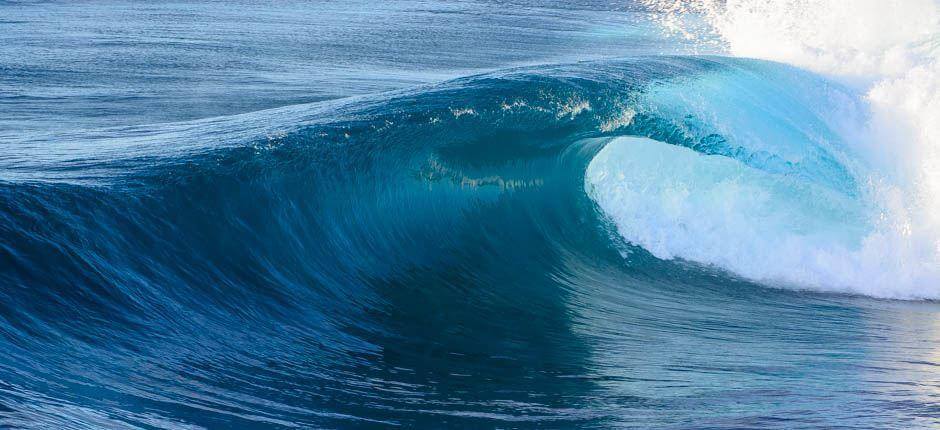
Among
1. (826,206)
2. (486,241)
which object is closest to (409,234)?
(486,241)

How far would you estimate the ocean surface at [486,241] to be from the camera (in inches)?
214

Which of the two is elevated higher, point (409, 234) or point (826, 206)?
point (826, 206)

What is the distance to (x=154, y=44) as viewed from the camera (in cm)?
2038

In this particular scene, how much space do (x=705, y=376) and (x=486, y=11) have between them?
86.4 ft

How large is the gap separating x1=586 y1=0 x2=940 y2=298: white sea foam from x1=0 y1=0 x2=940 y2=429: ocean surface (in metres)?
0.04

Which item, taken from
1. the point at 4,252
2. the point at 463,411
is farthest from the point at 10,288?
the point at 463,411

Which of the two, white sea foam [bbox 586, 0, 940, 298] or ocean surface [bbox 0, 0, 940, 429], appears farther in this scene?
white sea foam [bbox 586, 0, 940, 298]

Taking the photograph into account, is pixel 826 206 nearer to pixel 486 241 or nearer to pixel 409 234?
pixel 486 241

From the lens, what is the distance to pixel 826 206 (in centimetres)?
1138

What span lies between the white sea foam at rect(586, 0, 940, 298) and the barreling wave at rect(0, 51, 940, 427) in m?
0.04

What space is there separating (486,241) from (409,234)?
3.49ft

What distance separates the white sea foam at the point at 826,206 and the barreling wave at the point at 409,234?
0.12 ft

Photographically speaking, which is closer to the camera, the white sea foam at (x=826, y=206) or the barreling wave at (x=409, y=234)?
the barreling wave at (x=409, y=234)

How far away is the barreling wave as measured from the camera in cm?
543
